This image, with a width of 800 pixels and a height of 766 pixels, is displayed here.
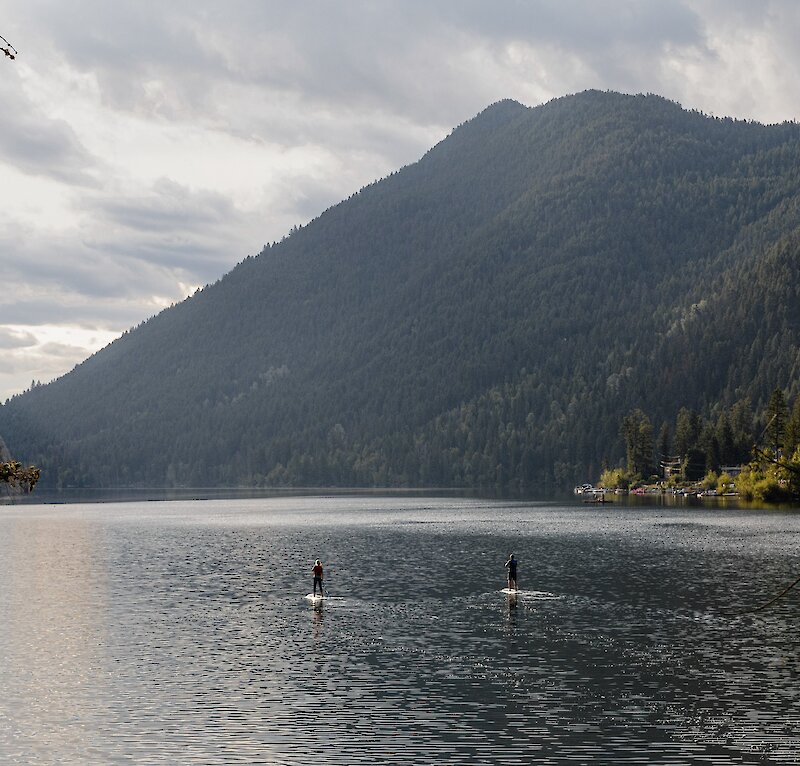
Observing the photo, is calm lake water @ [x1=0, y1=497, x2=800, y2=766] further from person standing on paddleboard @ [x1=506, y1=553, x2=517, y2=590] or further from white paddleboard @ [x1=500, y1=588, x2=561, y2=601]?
person standing on paddleboard @ [x1=506, y1=553, x2=517, y2=590]

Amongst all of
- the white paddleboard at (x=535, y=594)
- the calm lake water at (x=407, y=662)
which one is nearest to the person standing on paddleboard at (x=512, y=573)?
the white paddleboard at (x=535, y=594)

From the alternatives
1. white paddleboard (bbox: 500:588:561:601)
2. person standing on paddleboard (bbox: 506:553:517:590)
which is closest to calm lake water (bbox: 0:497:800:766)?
white paddleboard (bbox: 500:588:561:601)

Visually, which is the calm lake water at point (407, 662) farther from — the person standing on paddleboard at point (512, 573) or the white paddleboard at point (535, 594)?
the person standing on paddleboard at point (512, 573)

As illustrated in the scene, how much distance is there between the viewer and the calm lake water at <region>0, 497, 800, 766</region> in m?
46.2

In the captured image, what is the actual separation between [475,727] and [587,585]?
172 ft

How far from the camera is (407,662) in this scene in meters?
63.4

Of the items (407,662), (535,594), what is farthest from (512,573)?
(407,662)

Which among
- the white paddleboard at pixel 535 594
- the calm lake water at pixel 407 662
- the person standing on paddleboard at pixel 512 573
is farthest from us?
the person standing on paddleboard at pixel 512 573

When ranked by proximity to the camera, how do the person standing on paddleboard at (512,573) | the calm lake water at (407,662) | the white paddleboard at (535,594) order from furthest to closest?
the person standing on paddleboard at (512,573) → the white paddleboard at (535,594) → the calm lake water at (407,662)

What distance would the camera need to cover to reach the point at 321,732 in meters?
48.1

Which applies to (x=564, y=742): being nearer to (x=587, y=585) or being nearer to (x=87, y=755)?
(x=87, y=755)

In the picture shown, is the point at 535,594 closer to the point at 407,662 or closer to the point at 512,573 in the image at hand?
the point at 512,573

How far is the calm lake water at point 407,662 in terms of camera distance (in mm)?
46156

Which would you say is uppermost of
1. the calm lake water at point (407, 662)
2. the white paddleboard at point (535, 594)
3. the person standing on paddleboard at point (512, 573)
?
the person standing on paddleboard at point (512, 573)
